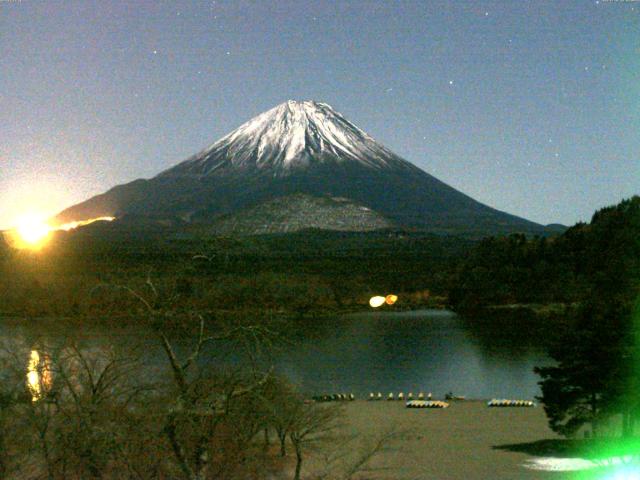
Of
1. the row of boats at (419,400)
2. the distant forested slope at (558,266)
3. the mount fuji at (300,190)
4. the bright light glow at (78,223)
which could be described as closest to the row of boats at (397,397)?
the row of boats at (419,400)

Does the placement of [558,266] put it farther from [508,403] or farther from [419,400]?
[508,403]

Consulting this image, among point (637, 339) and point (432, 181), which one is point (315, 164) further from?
point (637, 339)

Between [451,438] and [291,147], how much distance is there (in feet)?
549

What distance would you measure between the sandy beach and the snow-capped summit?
151419 mm

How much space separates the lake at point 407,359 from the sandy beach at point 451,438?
2858mm

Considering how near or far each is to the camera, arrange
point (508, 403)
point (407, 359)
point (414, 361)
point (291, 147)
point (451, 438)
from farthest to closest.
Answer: point (291, 147)
point (407, 359)
point (414, 361)
point (508, 403)
point (451, 438)

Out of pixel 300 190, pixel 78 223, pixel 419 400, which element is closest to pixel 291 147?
pixel 300 190

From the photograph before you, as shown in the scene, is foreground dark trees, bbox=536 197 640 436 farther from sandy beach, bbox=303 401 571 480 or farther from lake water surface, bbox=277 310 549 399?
lake water surface, bbox=277 310 549 399

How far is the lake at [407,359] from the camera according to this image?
36.7 meters

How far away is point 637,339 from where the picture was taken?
19344 mm

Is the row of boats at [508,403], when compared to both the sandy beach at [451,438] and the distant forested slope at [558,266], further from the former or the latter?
the distant forested slope at [558,266]

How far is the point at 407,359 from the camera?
156 feet

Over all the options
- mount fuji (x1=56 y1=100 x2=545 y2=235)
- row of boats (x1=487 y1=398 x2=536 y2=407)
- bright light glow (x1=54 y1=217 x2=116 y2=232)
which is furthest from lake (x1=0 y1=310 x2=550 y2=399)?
bright light glow (x1=54 y1=217 x2=116 y2=232)

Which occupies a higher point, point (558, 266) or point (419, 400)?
point (558, 266)
